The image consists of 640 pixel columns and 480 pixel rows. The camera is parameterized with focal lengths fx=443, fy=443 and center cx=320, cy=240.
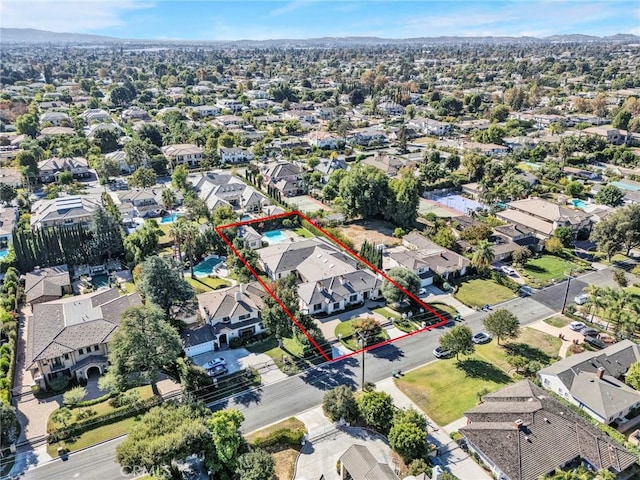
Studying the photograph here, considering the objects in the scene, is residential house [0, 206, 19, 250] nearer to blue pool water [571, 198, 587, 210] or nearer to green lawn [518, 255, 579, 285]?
green lawn [518, 255, 579, 285]

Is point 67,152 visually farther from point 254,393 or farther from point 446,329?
point 446,329

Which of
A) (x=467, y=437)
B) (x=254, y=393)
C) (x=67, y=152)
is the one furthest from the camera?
(x=67, y=152)

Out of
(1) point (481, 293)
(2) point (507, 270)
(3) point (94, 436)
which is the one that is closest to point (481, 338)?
(1) point (481, 293)

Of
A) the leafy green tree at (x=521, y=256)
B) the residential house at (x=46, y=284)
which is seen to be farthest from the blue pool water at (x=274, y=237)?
the leafy green tree at (x=521, y=256)

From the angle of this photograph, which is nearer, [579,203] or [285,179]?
[579,203]

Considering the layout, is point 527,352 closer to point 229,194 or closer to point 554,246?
point 554,246

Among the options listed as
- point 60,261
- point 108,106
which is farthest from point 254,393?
point 108,106
